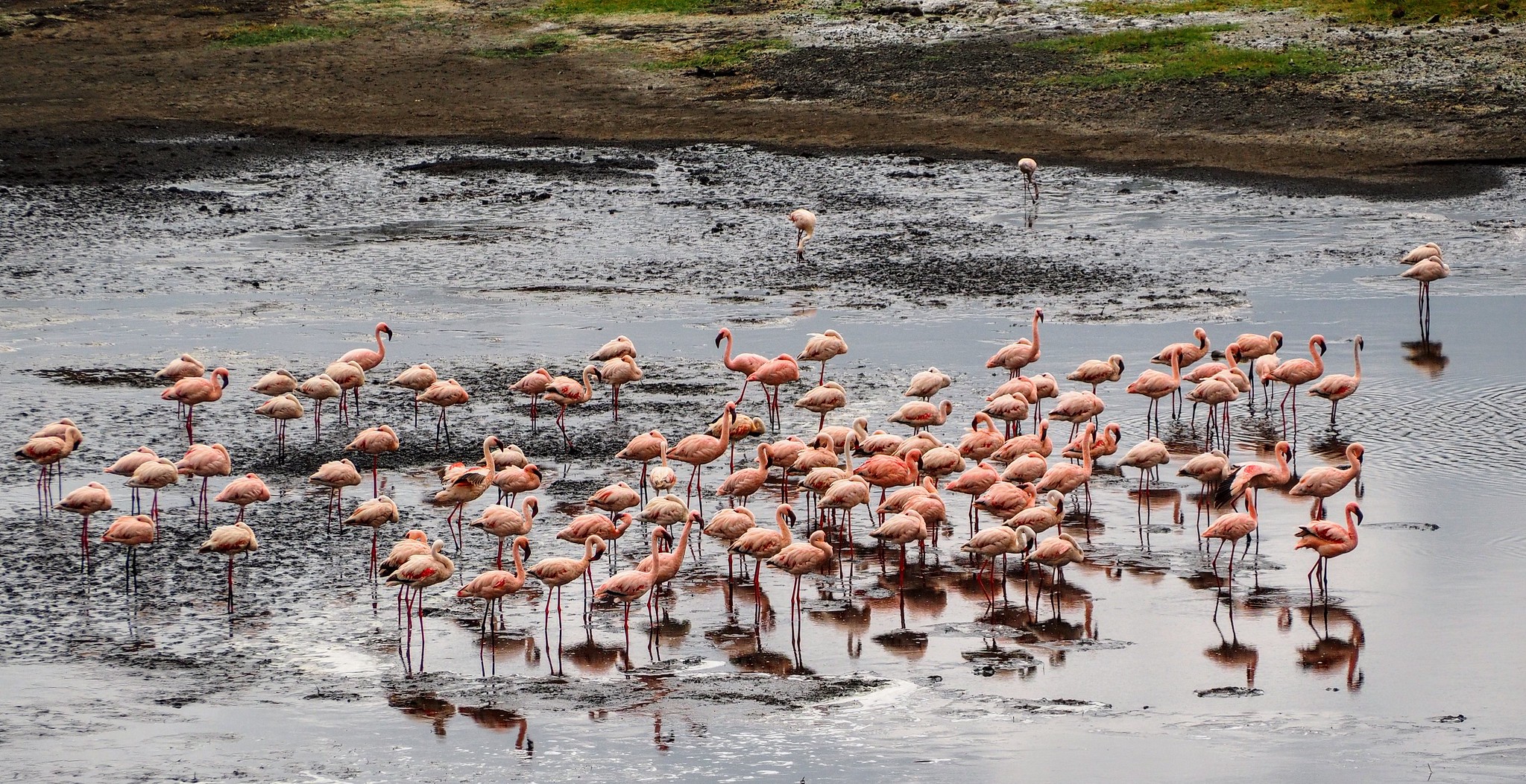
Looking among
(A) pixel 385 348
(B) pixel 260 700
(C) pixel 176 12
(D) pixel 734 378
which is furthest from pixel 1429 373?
(C) pixel 176 12

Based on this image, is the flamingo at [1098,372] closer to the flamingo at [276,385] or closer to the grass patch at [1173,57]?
the flamingo at [276,385]

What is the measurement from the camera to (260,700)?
413 inches

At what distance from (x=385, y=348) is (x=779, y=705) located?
35.7 feet

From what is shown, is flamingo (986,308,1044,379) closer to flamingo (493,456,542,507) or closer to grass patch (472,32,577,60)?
flamingo (493,456,542,507)


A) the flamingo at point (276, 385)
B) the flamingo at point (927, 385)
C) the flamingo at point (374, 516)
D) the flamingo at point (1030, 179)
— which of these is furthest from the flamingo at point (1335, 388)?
the flamingo at point (1030, 179)

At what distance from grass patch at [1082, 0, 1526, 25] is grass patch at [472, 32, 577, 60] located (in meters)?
11.6

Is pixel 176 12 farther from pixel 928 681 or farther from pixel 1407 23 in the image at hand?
pixel 928 681

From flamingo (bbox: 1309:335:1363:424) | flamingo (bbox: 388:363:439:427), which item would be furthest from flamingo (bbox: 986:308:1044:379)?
flamingo (bbox: 388:363:439:427)

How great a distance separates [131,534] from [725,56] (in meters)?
25.6

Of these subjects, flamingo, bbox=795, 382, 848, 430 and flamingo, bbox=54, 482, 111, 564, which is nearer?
flamingo, bbox=54, 482, 111, 564

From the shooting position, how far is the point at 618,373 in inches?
674

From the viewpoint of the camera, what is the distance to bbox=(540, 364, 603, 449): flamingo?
650 inches

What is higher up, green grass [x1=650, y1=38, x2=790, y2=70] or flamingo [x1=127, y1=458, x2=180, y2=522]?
green grass [x1=650, y1=38, x2=790, y2=70]

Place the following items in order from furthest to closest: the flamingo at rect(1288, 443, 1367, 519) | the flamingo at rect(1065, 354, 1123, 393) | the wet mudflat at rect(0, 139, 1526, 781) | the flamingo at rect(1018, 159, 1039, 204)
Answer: the flamingo at rect(1018, 159, 1039, 204) < the flamingo at rect(1065, 354, 1123, 393) < the flamingo at rect(1288, 443, 1367, 519) < the wet mudflat at rect(0, 139, 1526, 781)
